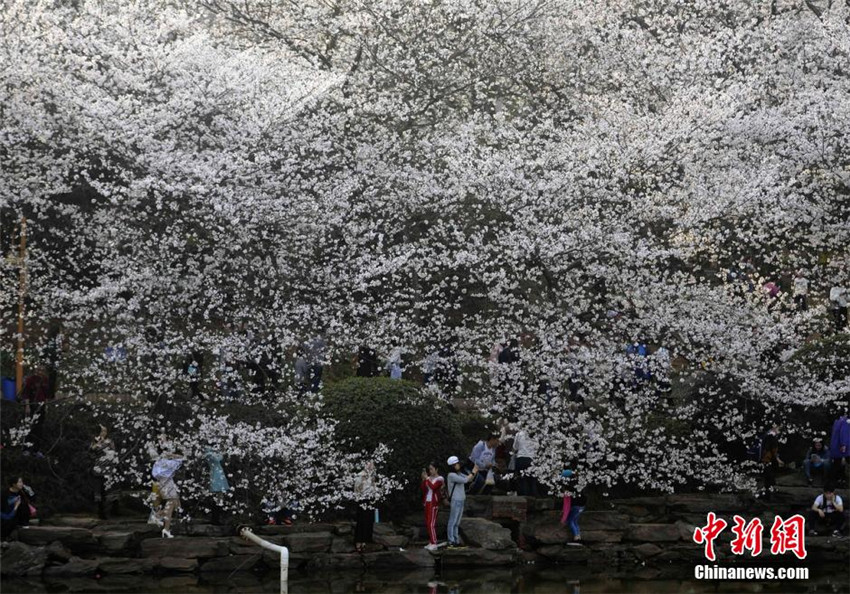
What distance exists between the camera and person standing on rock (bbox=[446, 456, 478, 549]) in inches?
618

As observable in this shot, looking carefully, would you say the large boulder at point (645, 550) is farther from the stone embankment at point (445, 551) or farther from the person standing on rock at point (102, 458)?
the person standing on rock at point (102, 458)

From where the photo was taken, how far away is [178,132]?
52.3 ft

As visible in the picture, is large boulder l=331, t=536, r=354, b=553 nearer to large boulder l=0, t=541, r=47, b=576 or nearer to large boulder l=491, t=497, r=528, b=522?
large boulder l=491, t=497, r=528, b=522

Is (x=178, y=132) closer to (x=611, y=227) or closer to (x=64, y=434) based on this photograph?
(x=64, y=434)

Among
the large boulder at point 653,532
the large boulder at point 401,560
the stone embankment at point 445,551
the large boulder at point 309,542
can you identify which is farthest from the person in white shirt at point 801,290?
the large boulder at point 309,542

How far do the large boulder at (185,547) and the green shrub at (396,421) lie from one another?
6.63 ft

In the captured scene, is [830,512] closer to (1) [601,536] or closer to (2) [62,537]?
(1) [601,536]

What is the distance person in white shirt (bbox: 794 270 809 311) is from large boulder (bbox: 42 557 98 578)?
33.3 feet

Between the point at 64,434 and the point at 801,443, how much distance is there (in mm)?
10613

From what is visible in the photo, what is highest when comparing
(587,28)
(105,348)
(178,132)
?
(587,28)

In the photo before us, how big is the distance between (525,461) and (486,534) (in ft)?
3.74

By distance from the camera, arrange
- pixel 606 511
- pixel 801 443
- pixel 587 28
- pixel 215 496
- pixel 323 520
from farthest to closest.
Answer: pixel 587 28 → pixel 801 443 → pixel 606 511 → pixel 323 520 → pixel 215 496

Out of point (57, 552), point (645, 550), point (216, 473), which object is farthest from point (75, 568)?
point (645, 550)

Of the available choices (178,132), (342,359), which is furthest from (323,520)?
(178,132)
